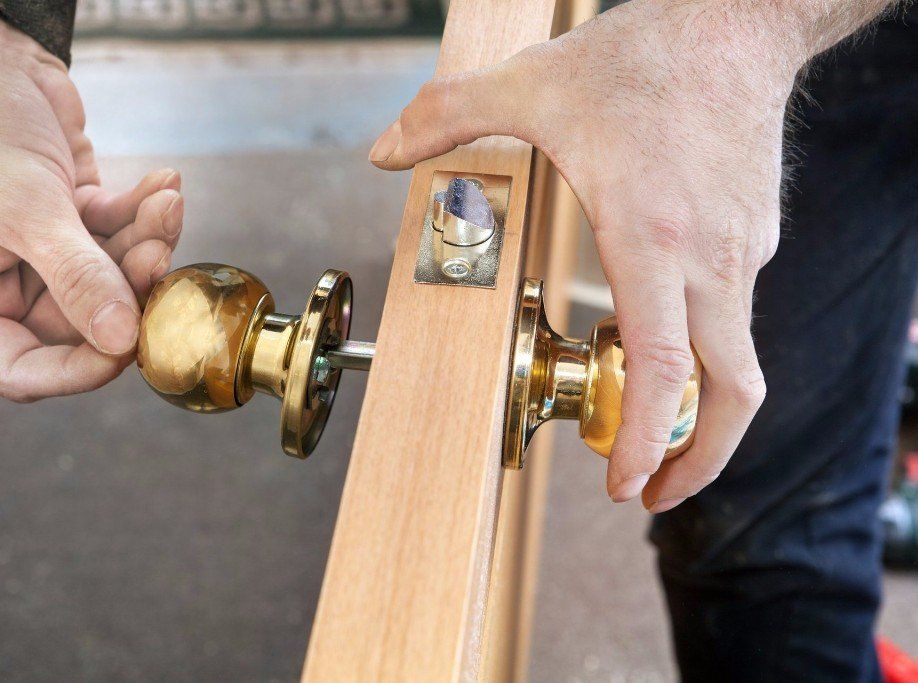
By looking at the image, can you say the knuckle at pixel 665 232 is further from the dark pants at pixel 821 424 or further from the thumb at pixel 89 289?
the dark pants at pixel 821 424

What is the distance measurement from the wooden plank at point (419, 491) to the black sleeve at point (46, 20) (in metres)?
0.29

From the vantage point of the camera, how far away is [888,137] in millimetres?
625

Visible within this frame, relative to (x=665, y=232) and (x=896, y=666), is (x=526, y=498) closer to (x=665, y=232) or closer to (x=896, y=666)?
(x=665, y=232)

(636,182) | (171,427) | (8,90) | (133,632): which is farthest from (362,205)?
(636,182)

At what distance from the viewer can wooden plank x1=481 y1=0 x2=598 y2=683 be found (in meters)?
0.43

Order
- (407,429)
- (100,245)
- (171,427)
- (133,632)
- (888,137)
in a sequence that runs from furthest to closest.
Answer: (171,427) < (133,632) < (888,137) < (100,245) < (407,429)

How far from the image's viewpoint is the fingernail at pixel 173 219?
41 centimetres

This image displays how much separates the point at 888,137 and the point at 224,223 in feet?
1.89

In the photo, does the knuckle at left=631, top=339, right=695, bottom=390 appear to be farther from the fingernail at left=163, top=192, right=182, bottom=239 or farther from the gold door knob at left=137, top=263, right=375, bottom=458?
the fingernail at left=163, top=192, right=182, bottom=239

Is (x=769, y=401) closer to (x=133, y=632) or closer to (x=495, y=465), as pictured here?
(x=495, y=465)

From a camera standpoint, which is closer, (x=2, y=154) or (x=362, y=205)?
(x=2, y=154)

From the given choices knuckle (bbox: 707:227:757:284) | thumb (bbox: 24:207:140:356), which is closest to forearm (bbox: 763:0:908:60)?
knuckle (bbox: 707:227:757:284)

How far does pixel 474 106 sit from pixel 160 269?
16 cm

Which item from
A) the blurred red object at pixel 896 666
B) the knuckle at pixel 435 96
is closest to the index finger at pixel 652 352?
Answer: the knuckle at pixel 435 96
